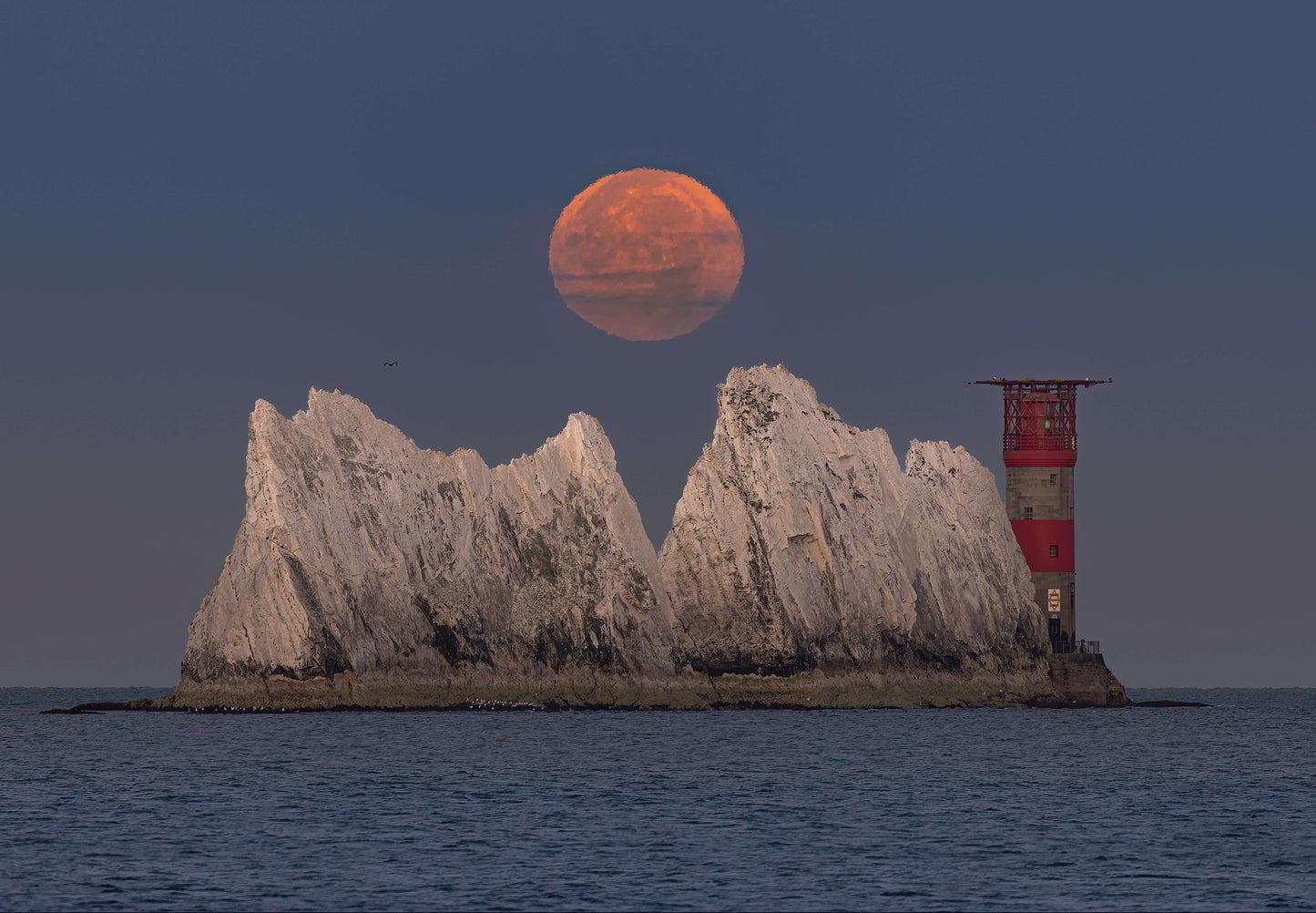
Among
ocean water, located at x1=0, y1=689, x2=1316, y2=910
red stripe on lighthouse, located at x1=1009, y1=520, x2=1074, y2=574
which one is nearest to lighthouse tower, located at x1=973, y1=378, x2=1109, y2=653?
red stripe on lighthouse, located at x1=1009, y1=520, x2=1074, y2=574

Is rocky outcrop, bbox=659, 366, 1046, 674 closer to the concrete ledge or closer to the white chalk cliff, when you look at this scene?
the white chalk cliff

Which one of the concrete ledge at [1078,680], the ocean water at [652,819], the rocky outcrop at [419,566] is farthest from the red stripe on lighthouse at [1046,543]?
the ocean water at [652,819]

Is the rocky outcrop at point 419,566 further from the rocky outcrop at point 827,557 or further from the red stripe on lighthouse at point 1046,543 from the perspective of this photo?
the red stripe on lighthouse at point 1046,543

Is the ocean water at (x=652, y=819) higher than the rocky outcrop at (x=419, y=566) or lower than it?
lower

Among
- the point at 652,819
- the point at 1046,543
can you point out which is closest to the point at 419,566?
the point at 1046,543

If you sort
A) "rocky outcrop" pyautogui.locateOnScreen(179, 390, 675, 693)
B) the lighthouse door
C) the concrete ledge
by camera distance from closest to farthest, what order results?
1. "rocky outcrop" pyautogui.locateOnScreen(179, 390, 675, 693)
2. the concrete ledge
3. the lighthouse door

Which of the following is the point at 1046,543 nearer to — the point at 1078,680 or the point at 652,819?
the point at 1078,680
